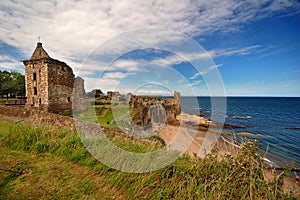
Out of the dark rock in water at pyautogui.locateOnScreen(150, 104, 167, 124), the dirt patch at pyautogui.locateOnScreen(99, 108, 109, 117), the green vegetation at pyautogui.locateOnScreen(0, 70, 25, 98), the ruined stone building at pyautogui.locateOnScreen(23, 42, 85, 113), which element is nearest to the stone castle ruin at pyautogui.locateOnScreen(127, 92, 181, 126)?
the dark rock in water at pyautogui.locateOnScreen(150, 104, 167, 124)

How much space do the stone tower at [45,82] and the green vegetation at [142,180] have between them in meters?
19.9

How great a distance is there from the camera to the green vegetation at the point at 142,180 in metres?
2.98

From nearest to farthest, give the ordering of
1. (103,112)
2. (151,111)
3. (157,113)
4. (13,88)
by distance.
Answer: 1. (103,112)
2. (151,111)
3. (157,113)
4. (13,88)

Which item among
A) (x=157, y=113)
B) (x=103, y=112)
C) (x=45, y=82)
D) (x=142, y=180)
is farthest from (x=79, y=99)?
(x=142, y=180)

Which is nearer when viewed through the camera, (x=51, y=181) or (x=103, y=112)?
(x=51, y=181)

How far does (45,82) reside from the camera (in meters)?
21.8

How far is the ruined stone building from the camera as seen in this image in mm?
21797

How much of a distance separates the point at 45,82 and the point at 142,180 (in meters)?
22.9

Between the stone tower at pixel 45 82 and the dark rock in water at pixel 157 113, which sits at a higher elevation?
the stone tower at pixel 45 82

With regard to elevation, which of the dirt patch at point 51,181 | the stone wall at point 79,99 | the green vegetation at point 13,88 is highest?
the green vegetation at point 13,88

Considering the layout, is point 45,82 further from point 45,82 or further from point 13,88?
point 13,88

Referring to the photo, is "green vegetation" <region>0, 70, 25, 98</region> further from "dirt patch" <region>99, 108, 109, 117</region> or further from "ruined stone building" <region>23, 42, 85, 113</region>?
"dirt patch" <region>99, 108, 109, 117</region>

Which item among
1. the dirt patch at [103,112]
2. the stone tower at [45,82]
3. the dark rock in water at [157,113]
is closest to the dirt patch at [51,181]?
the dirt patch at [103,112]

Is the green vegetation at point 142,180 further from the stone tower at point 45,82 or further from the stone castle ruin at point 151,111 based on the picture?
the stone tower at point 45,82
